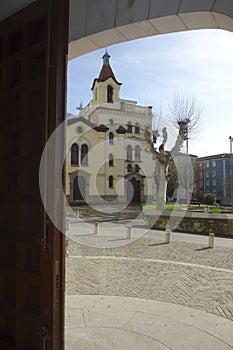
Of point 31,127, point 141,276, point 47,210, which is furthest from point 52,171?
point 141,276

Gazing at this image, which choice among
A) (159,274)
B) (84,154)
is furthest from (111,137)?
(159,274)

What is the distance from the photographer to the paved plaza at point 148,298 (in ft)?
10.6

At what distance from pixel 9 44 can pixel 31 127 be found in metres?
0.80

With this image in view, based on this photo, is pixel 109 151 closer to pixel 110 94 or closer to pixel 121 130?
pixel 121 130

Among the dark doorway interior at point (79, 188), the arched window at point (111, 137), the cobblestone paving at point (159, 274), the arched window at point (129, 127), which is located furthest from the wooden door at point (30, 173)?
the arched window at point (129, 127)

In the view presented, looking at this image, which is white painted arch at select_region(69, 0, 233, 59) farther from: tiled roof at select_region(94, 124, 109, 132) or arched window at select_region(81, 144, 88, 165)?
tiled roof at select_region(94, 124, 109, 132)

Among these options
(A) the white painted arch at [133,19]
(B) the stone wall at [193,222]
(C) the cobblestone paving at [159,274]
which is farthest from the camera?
(B) the stone wall at [193,222]

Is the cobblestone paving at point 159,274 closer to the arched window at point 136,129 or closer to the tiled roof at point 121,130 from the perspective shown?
the tiled roof at point 121,130

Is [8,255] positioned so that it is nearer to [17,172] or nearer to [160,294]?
[17,172]

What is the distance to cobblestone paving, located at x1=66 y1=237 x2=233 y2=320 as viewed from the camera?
5.17 meters

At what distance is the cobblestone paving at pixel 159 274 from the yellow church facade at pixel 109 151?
76.2 feet

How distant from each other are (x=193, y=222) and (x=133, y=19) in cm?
1315

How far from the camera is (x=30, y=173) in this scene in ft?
7.72

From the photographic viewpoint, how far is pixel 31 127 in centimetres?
234
